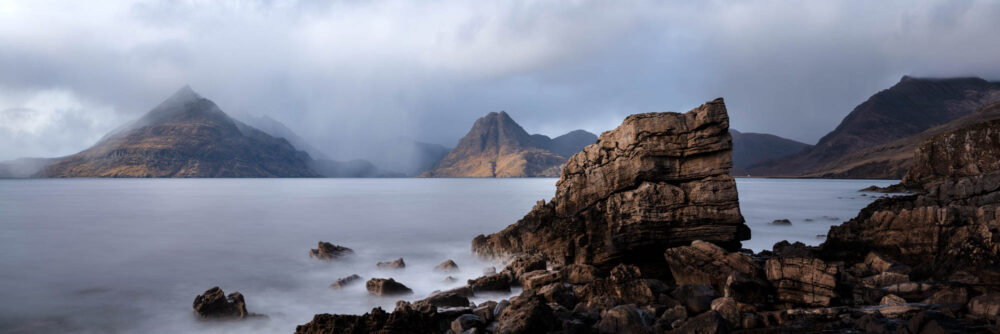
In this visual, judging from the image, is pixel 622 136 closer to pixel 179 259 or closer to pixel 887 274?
pixel 887 274

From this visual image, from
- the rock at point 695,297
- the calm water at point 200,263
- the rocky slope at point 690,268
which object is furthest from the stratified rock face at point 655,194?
the calm water at point 200,263

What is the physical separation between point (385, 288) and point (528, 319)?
8.19m

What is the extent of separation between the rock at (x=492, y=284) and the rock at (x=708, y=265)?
5577 mm

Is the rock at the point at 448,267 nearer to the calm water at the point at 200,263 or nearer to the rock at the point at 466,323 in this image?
the calm water at the point at 200,263

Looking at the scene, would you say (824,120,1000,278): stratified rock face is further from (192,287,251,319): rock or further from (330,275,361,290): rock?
(192,287,251,319): rock

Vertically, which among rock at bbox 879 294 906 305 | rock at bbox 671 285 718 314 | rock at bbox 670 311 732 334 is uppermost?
rock at bbox 670 311 732 334

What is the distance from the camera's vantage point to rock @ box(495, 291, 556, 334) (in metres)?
9.07

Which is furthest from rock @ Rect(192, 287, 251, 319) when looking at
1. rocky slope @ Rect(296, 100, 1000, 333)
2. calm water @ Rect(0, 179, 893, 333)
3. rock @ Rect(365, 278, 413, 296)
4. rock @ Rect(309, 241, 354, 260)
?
rock @ Rect(309, 241, 354, 260)

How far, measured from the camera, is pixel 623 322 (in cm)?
915

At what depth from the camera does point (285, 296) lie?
17000mm

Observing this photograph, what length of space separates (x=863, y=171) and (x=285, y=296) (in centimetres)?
22935

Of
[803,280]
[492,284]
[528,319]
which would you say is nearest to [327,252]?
[492,284]

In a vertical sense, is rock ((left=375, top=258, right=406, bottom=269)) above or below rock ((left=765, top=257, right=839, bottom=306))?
below

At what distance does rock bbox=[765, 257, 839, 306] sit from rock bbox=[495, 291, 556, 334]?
6.12 meters
